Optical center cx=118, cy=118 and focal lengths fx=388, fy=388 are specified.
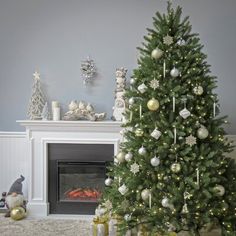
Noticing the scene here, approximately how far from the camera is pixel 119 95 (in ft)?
14.0

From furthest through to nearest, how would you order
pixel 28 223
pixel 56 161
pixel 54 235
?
pixel 56 161, pixel 28 223, pixel 54 235

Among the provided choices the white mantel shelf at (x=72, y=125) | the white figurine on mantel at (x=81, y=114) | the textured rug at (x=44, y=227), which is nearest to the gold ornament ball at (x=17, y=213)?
the textured rug at (x=44, y=227)

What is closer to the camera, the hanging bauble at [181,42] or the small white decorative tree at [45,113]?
the hanging bauble at [181,42]

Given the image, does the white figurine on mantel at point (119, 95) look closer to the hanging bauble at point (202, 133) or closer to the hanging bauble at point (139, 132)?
the hanging bauble at point (139, 132)

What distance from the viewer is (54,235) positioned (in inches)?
147

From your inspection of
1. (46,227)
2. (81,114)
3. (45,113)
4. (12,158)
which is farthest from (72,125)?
(46,227)

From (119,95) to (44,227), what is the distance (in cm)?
160

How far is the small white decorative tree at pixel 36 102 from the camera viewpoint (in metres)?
4.36

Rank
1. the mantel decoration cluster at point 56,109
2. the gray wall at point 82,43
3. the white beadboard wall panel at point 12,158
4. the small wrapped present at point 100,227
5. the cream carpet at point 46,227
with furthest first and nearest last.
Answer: the white beadboard wall panel at point 12,158, the gray wall at point 82,43, the mantel decoration cluster at point 56,109, the cream carpet at point 46,227, the small wrapped present at point 100,227

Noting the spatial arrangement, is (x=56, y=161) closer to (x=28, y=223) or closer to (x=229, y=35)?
(x=28, y=223)

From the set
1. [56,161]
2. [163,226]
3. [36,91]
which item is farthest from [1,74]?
[163,226]

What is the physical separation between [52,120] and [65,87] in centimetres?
49

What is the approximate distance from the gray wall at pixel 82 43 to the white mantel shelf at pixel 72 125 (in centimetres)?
38

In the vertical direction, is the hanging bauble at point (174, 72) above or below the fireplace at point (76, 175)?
above
